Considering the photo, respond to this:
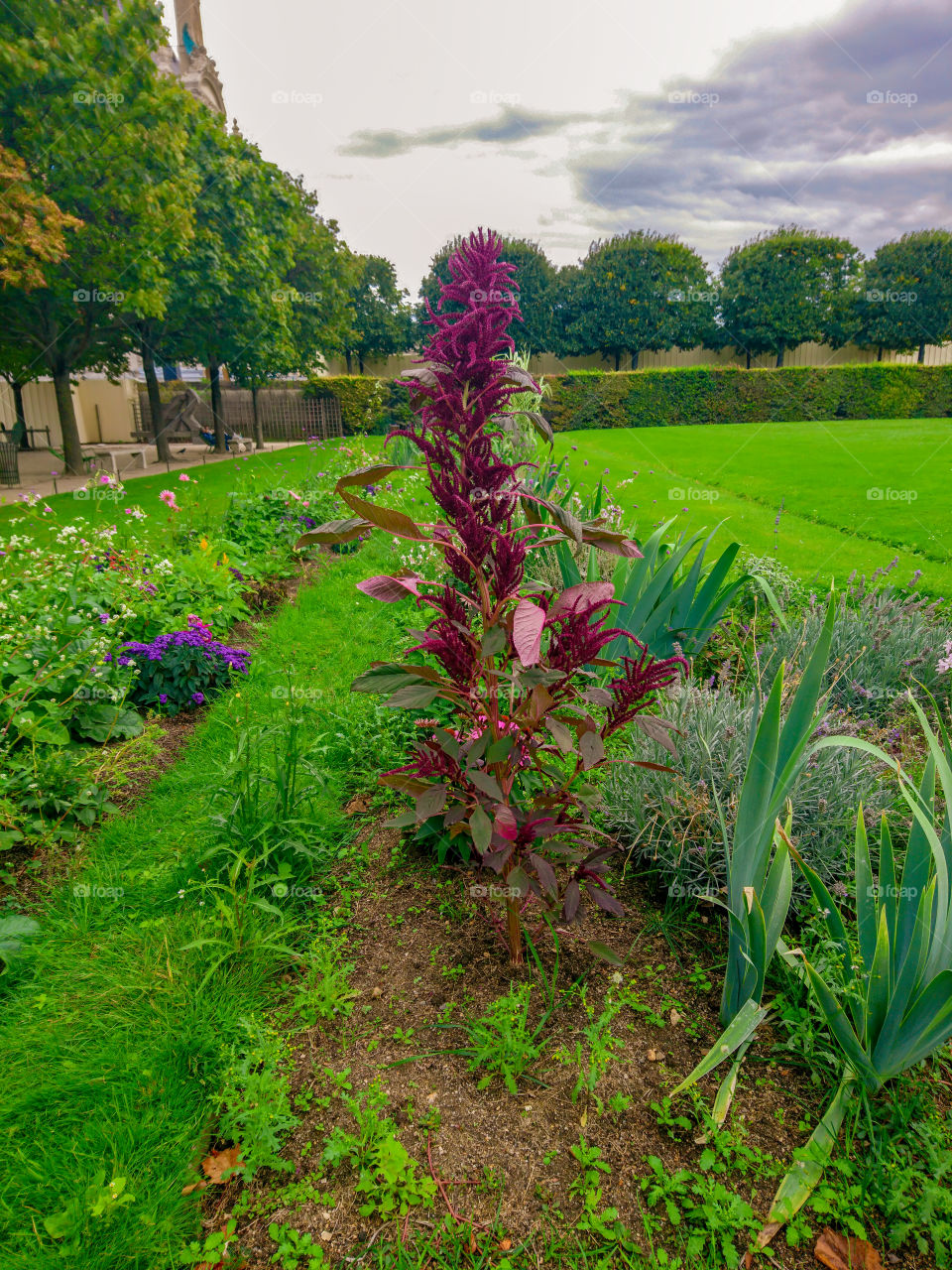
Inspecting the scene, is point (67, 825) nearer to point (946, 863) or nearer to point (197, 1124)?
point (197, 1124)

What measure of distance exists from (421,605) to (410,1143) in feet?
10.7

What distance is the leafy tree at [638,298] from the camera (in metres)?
29.3

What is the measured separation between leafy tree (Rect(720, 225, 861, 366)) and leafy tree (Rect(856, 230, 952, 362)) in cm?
83

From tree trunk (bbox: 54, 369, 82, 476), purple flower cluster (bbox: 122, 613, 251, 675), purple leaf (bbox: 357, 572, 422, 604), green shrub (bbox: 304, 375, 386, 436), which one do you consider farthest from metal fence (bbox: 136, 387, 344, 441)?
purple leaf (bbox: 357, 572, 422, 604)

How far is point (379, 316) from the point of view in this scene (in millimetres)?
33250

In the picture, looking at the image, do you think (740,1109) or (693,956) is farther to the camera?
(693,956)

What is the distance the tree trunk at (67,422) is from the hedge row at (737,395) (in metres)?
11.8

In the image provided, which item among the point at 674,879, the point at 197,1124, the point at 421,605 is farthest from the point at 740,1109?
the point at 421,605

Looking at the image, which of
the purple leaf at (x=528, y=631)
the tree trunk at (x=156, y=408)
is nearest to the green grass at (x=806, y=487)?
the purple leaf at (x=528, y=631)

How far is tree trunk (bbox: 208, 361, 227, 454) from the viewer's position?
1875 centimetres

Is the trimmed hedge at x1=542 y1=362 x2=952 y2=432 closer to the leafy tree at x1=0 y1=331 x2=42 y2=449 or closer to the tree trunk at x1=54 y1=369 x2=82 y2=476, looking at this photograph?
the tree trunk at x1=54 y1=369 x2=82 y2=476

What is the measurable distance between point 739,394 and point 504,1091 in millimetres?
25119

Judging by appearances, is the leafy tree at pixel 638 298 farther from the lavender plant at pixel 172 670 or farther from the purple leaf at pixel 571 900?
the purple leaf at pixel 571 900

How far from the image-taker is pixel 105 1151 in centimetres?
157
